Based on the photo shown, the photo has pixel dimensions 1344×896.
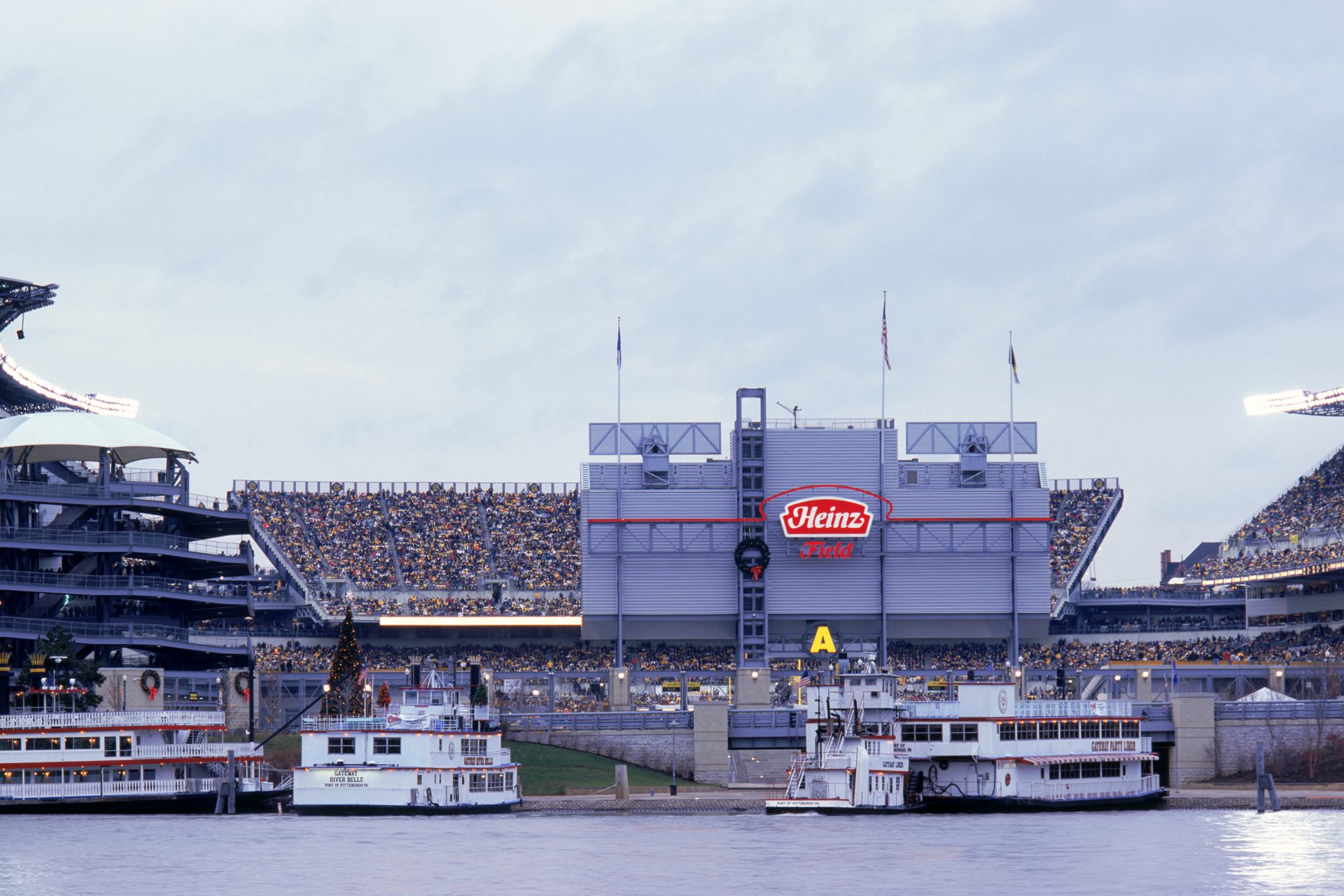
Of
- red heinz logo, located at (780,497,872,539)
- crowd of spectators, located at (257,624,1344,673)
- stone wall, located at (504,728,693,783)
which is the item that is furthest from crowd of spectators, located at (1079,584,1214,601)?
stone wall, located at (504,728,693,783)

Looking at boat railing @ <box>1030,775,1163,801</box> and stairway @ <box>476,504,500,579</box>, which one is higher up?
stairway @ <box>476,504,500,579</box>

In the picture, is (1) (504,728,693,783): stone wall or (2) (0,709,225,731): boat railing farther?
(1) (504,728,693,783): stone wall

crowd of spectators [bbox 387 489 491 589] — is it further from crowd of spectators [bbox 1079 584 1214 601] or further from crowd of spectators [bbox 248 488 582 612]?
crowd of spectators [bbox 1079 584 1214 601]

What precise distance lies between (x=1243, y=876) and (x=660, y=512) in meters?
82.4

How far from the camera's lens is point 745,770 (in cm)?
11669

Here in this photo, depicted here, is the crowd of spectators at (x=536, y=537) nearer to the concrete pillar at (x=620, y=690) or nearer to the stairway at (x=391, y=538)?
the stairway at (x=391, y=538)

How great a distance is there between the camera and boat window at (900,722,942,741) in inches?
3883

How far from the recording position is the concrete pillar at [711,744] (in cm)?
11250

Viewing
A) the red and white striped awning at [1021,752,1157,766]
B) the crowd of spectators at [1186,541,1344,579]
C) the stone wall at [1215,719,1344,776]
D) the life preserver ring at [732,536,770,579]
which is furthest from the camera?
the life preserver ring at [732,536,770,579]

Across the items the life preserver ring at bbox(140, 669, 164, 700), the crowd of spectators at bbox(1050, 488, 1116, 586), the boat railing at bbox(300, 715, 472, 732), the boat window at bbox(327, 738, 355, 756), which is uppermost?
the crowd of spectators at bbox(1050, 488, 1116, 586)

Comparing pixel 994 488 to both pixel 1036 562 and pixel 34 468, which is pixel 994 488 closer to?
pixel 1036 562

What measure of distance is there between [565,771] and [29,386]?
179 feet

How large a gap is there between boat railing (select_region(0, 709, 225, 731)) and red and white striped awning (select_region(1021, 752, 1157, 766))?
41153 millimetres

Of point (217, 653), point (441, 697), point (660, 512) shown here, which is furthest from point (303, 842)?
point (660, 512)
